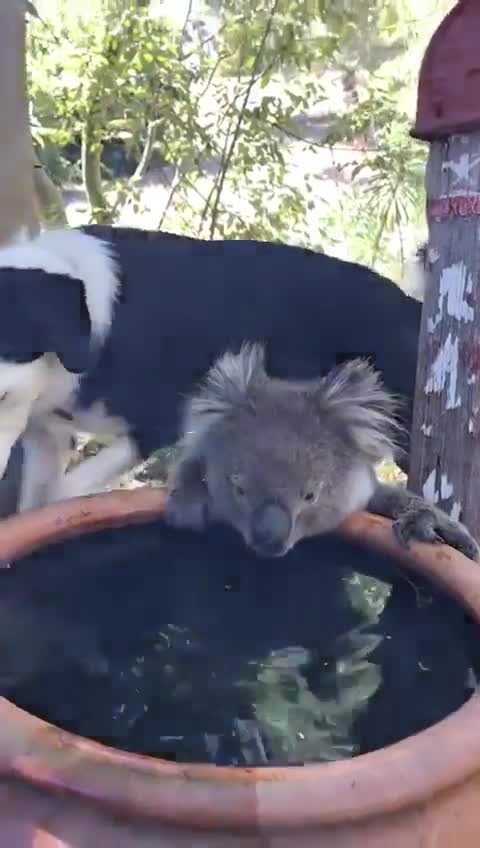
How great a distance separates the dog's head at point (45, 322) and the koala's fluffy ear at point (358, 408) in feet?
1.40

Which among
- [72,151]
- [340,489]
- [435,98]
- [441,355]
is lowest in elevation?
[340,489]

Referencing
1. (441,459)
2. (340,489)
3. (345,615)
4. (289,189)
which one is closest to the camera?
(345,615)

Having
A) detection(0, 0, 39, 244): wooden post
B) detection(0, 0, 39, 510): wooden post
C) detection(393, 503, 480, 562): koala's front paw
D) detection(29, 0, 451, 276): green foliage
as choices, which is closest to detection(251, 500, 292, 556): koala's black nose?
detection(393, 503, 480, 562): koala's front paw

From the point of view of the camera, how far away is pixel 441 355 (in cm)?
149

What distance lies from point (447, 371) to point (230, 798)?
912 mm

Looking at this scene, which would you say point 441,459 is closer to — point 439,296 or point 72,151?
point 439,296

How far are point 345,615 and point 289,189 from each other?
3466 mm

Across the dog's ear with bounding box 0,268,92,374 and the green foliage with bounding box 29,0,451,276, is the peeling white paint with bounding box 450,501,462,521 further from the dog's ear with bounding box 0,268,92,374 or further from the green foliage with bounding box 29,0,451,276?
the green foliage with bounding box 29,0,451,276

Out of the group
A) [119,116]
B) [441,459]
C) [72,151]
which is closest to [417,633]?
[441,459]

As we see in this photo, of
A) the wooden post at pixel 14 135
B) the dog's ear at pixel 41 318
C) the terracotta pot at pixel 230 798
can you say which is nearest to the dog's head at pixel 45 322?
the dog's ear at pixel 41 318

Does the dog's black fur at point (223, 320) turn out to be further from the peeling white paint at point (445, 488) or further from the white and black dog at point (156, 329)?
the peeling white paint at point (445, 488)

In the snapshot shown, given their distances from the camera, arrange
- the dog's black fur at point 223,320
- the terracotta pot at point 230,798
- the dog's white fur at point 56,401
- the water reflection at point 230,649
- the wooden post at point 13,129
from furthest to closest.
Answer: the wooden post at point 13,129
the dog's black fur at point 223,320
the dog's white fur at point 56,401
the water reflection at point 230,649
the terracotta pot at point 230,798

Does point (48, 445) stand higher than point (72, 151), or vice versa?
point (72, 151)

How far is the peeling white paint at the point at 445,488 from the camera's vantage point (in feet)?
5.01
